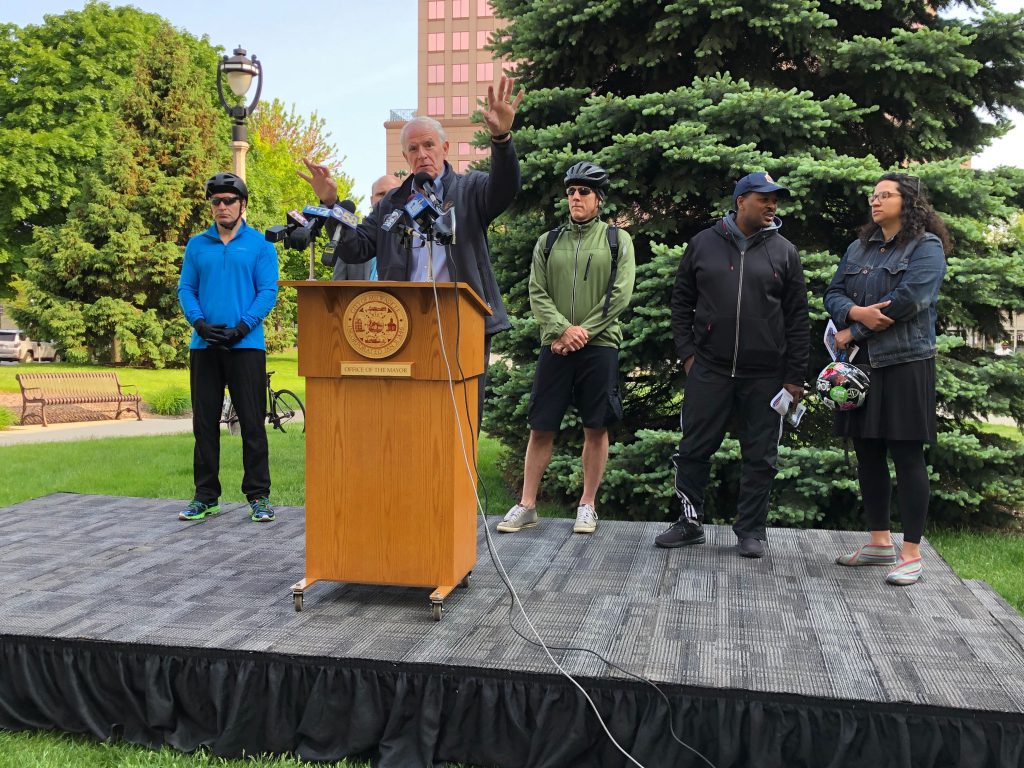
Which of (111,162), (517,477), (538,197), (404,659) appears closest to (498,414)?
(517,477)

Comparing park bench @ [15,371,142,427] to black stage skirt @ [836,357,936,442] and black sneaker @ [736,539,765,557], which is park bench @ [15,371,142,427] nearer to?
black sneaker @ [736,539,765,557]

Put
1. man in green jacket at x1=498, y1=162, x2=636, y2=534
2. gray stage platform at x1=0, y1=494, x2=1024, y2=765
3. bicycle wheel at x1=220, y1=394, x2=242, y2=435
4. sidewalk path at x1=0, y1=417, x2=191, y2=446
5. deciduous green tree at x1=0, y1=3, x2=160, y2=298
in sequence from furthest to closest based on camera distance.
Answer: deciduous green tree at x1=0, y1=3, x2=160, y2=298
sidewalk path at x1=0, y1=417, x2=191, y2=446
bicycle wheel at x1=220, y1=394, x2=242, y2=435
man in green jacket at x1=498, y1=162, x2=636, y2=534
gray stage platform at x1=0, y1=494, x2=1024, y2=765

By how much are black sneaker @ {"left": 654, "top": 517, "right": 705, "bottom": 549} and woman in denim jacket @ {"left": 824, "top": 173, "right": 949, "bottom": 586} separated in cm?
88

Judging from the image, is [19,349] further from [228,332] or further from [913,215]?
[913,215]

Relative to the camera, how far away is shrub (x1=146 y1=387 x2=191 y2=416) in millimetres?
15391

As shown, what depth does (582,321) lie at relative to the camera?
14.9ft

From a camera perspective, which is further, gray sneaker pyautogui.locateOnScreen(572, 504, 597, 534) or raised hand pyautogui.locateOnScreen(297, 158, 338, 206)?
gray sneaker pyautogui.locateOnScreen(572, 504, 597, 534)

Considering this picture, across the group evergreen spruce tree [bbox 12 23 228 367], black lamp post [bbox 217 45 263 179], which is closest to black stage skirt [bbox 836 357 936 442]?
black lamp post [bbox 217 45 263 179]

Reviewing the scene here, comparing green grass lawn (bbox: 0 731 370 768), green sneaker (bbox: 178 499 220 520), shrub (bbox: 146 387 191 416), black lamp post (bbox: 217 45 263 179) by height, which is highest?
black lamp post (bbox: 217 45 263 179)

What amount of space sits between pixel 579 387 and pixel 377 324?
178 centimetres

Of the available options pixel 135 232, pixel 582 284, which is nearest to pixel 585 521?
pixel 582 284

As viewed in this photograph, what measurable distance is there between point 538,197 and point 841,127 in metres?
2.15

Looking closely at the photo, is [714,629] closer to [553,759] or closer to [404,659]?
[553,759]

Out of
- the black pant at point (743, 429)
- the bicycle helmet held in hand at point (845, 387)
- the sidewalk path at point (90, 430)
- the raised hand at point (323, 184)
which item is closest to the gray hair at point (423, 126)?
the raised hand at point (323, 184)
